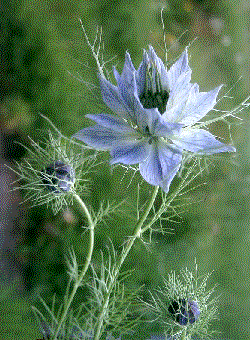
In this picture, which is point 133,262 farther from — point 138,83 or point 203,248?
point 138,83

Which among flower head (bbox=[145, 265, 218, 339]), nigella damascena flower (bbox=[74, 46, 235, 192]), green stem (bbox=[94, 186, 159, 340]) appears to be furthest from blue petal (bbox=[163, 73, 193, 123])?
flower head (bbox=[145, 265, 218, 339])

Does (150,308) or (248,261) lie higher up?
(150,308)

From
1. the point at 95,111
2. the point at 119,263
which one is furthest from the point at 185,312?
the point at 95,111

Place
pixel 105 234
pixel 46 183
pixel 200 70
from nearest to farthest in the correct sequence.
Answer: pixel 46 183, pixel 105 234, pixel 200 70

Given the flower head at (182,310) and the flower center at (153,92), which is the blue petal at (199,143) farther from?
the flower head at (182,310)

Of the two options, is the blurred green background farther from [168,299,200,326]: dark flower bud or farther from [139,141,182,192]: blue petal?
[139,141,182,192]: blue petal

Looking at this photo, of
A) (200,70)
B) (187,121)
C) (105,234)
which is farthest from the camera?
(200,70)

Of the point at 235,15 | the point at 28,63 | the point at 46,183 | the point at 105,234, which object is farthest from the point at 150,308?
the point at 235,15

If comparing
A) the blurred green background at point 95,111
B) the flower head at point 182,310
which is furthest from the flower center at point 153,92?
the blurred green background at point 95,111
